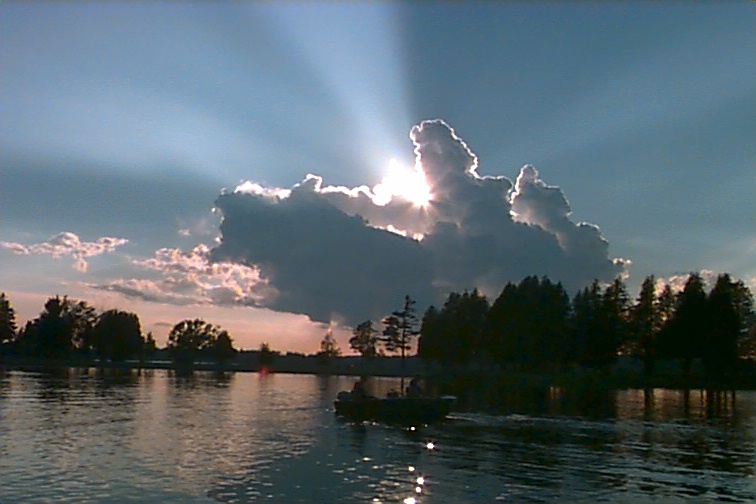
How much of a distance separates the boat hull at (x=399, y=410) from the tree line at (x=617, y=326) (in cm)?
7905

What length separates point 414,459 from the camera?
35.3 m

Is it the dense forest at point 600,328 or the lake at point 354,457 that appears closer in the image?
the lake at point 354,457

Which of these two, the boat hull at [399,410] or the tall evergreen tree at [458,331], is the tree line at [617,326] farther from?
the boat hull at [399,410]

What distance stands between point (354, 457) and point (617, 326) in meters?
101

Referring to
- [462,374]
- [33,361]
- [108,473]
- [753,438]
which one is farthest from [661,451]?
[33,361]

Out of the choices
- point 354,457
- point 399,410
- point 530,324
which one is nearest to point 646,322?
point 530,324

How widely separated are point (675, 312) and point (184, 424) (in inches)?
3789

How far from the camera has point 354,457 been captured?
1406 inches

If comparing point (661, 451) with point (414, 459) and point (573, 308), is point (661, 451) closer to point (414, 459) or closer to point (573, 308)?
point (414, 459)

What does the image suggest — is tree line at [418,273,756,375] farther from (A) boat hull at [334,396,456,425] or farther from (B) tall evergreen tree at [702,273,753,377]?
(A) boat hull at [334,396,456,425]

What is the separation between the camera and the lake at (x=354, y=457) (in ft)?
90.3

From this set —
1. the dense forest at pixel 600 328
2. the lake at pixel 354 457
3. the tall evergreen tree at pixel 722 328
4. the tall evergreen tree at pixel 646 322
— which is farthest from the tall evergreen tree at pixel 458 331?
the lake at pixel 354 457

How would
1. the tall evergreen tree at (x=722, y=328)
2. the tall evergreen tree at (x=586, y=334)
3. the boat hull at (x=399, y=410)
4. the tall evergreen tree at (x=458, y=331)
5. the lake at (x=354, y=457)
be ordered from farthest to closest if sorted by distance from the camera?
the tall evergreen tree at (x=458, y=331)
the tall evergreen tree at (x=586, y=334)
the tall evergreen tree at (x=722, y=328)
the boat hull at (x=399, y=410)
the lake at (x=354, y=457)

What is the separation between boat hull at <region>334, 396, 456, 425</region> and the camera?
52.2m
